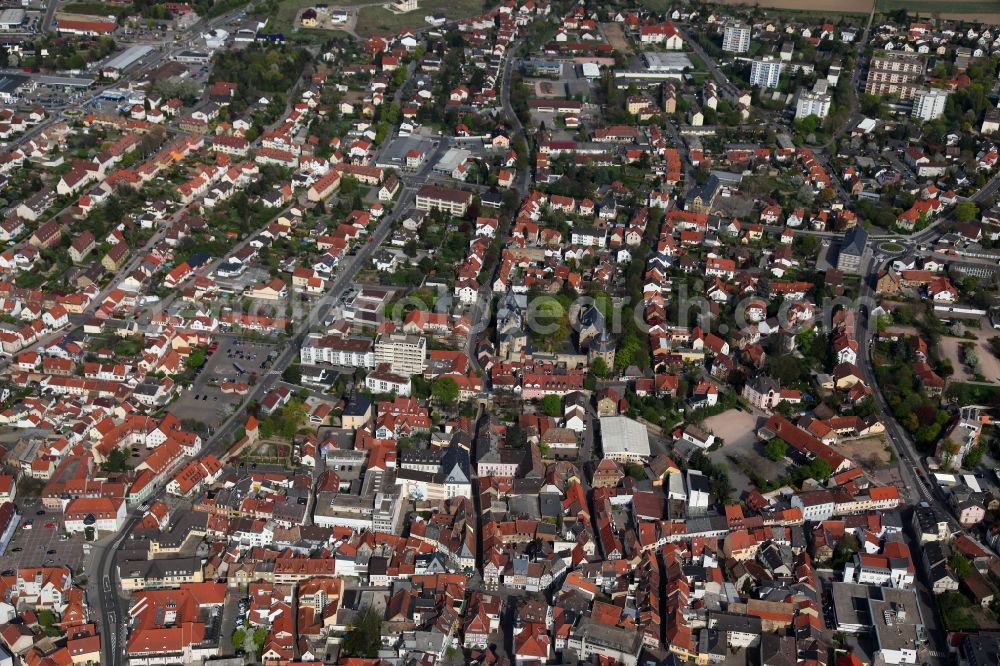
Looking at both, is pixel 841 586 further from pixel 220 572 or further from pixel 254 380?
pixel 254 380

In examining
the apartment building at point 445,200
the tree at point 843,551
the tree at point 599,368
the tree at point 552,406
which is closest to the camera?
the tree at point 843,551

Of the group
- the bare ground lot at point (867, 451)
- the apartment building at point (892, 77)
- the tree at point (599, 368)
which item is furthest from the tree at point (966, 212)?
the tree at point (599, 368)

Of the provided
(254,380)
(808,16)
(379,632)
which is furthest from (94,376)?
(808,16)

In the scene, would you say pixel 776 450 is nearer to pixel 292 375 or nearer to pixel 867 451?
pixel 867 451

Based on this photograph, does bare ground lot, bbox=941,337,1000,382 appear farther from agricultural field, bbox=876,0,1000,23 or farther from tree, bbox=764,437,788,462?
agricultural field, bbox=876,0,1000,23

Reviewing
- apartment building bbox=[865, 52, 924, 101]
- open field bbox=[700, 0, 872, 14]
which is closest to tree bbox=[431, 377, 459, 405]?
apartment building bbox=[865, 52, 924, 101]

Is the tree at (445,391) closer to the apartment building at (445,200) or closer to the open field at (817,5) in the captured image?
the apartment building at (445,200)
